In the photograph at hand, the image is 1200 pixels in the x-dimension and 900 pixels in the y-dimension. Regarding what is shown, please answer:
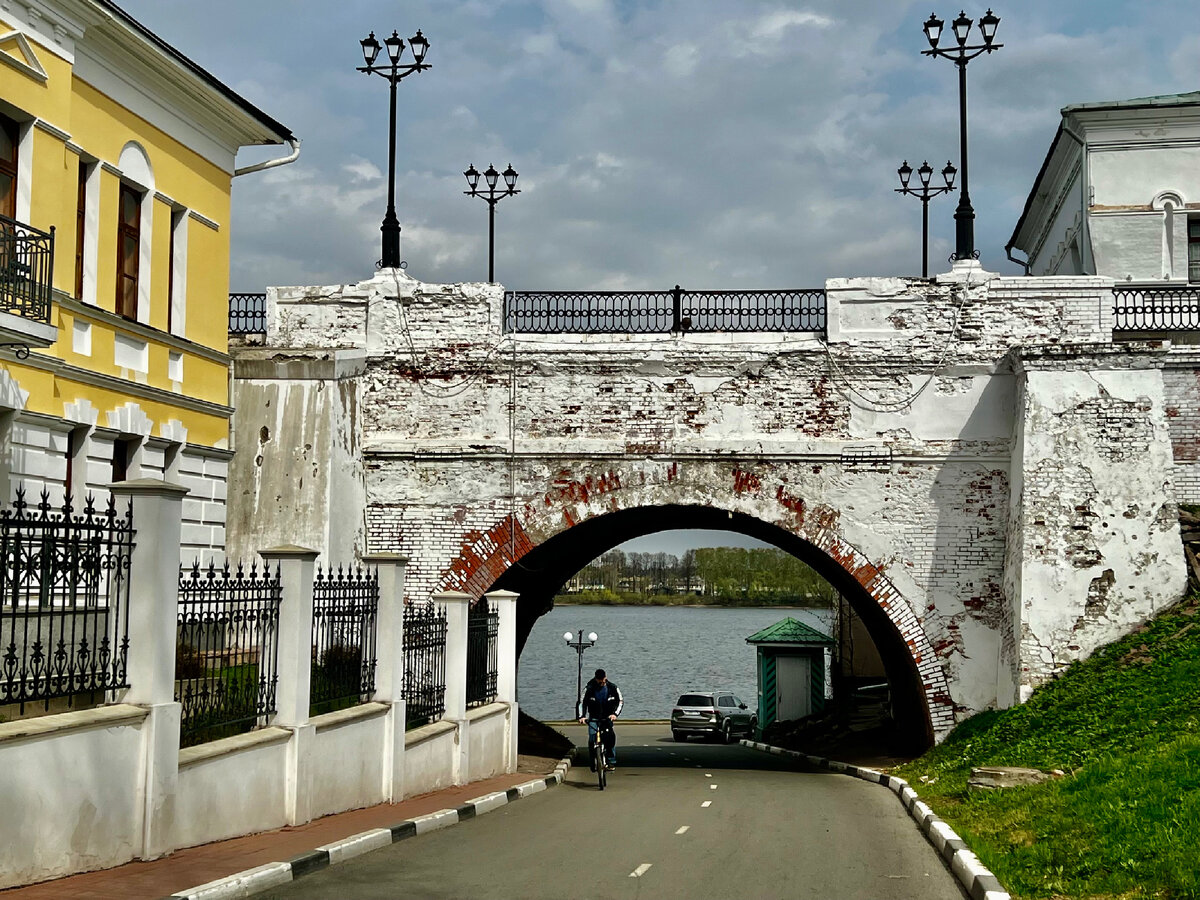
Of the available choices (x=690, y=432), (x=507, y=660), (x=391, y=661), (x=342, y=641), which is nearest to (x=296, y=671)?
(x=342, y=641)

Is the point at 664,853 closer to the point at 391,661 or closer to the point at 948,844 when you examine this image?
the point at 948,844

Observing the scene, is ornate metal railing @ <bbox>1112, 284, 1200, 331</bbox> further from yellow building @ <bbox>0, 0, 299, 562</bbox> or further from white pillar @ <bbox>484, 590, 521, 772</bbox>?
yellow building @ <bbox>0, 0, 299, 562</bbox>

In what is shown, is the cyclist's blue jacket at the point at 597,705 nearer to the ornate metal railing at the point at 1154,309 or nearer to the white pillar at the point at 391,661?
the white pillar at the point at 391,661

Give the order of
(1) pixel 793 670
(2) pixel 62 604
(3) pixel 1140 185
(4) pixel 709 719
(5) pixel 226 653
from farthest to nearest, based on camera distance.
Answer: (4) pixel 709 719, (1) pixel 793 670, (3) pixel 1140 185, (5) pixel 226 653, (2) pixel 62 604

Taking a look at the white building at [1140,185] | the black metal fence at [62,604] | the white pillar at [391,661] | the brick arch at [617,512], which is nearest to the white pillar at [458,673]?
the white pillar at [391,661]

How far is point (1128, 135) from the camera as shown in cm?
2611

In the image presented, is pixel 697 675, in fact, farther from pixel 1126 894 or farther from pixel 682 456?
pixel 1126 894

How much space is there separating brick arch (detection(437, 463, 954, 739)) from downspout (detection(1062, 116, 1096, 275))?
10.7 meters

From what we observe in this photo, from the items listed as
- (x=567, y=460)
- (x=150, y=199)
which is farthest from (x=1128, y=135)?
(x=150, y=199)

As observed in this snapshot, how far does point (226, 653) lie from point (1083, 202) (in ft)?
70.8

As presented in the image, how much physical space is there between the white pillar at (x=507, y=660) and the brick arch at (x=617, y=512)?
124cm

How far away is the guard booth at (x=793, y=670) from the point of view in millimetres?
34406

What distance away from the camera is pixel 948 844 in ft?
33.1

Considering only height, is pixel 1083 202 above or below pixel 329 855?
above
